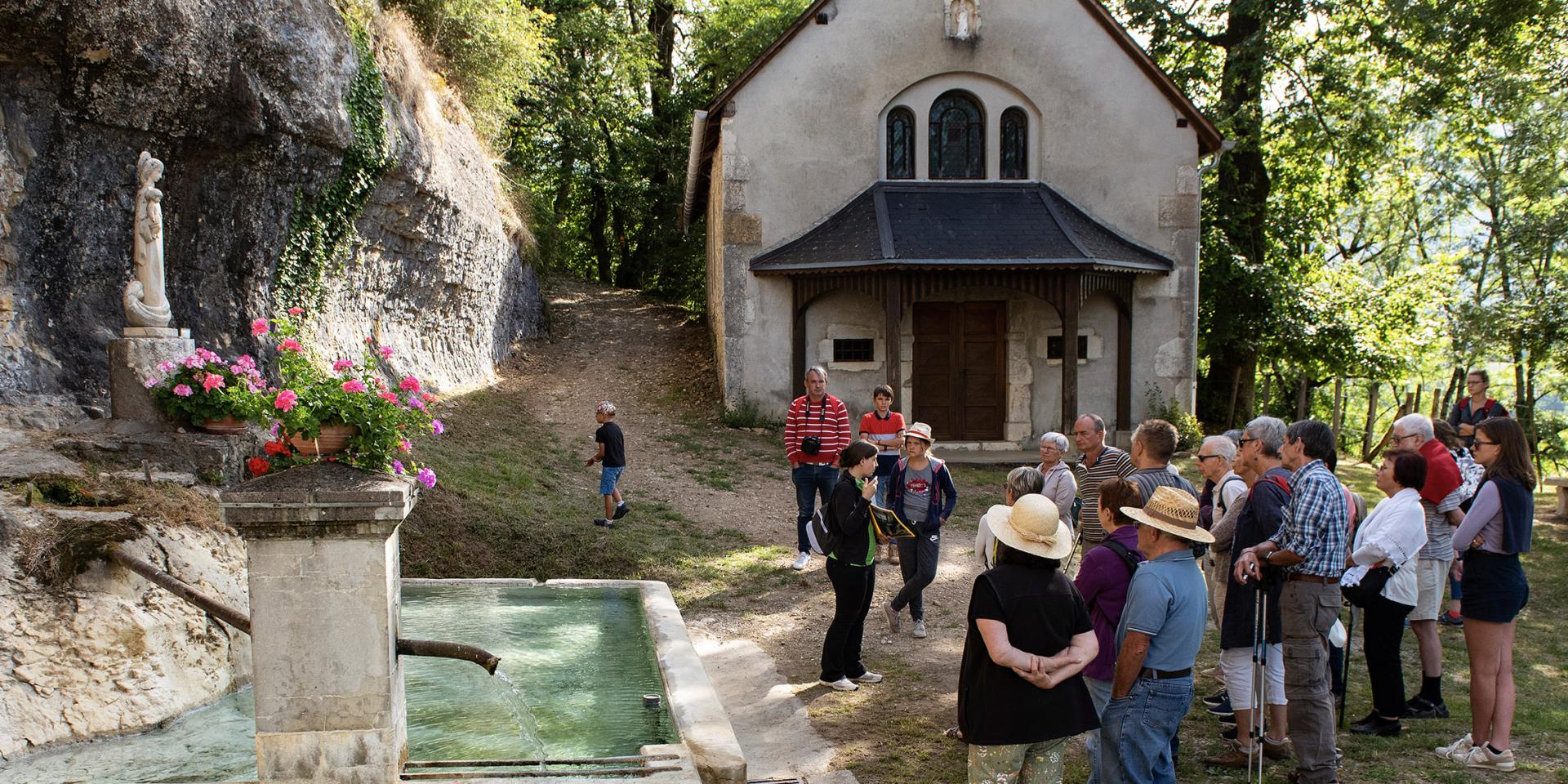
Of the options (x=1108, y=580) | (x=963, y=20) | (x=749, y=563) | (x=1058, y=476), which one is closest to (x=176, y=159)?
(x=749, y=563)

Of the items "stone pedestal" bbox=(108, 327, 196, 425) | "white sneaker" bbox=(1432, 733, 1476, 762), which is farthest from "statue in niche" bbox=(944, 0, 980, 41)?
"white sneaker" bbox=(1432, 733, 1476, 762)

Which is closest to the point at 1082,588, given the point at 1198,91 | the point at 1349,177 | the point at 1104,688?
the point at 1104,688

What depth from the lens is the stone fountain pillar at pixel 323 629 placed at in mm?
4184

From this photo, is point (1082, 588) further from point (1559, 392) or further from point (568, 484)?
point (1559, 392)

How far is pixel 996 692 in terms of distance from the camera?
3779mm

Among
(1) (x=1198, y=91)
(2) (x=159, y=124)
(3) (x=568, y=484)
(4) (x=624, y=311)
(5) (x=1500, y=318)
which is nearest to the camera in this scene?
(2) (x=159, y=124)

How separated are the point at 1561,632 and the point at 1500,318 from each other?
7.54 metres

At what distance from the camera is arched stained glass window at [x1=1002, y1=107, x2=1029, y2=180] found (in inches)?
679

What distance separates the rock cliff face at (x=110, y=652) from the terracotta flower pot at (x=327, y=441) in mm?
1803

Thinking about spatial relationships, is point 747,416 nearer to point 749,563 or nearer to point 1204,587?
point 749,563

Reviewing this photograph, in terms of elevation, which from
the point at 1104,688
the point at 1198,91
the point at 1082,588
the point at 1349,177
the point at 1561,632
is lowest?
the point at 1561,632

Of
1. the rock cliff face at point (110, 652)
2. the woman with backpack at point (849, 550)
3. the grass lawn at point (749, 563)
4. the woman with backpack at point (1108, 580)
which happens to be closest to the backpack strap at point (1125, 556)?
the woman with backpack at point (1108, 580)

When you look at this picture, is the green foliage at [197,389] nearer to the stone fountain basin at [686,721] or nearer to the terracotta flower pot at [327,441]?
the terracotta flower pot at [327,441]

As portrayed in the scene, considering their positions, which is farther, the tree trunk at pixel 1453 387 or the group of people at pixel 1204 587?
the tree trunk at pixel 1453 387
